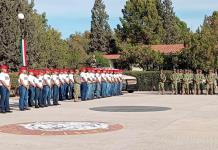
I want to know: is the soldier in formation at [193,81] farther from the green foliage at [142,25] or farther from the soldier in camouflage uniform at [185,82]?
the green foliage at [142,25]

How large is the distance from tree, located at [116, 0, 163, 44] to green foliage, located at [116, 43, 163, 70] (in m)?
15.4

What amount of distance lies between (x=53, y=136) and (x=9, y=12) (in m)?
23.9

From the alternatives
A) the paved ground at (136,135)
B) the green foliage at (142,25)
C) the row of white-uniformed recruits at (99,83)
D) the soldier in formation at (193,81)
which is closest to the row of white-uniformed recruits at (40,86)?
the row of white-uniformed recruits at (99,83)

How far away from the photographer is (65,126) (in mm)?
13578

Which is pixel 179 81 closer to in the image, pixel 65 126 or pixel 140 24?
pixel 65 126

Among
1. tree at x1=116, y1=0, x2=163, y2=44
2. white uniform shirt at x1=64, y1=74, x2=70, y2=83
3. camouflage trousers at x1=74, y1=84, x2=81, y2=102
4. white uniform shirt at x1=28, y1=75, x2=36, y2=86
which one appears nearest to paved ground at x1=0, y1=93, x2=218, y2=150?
white uniform shirt at x1=28, y1=75, x2=36, y2=86

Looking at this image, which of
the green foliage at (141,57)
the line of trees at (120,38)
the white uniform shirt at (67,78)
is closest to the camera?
the white uniform shirt at (67,78)

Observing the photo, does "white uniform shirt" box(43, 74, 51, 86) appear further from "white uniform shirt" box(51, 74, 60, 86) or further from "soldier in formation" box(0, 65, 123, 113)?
"white uniform shirt" box(51, 74, 60, 86)

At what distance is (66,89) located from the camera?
84.3 feet

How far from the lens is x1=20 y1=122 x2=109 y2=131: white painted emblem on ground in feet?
43.0

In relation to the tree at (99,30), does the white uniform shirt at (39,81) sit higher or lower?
lower

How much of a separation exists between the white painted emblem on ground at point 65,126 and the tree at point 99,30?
63839 millimetres

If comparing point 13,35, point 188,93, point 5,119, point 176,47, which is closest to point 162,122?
point 5,119

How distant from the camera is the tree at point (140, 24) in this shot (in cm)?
7069
